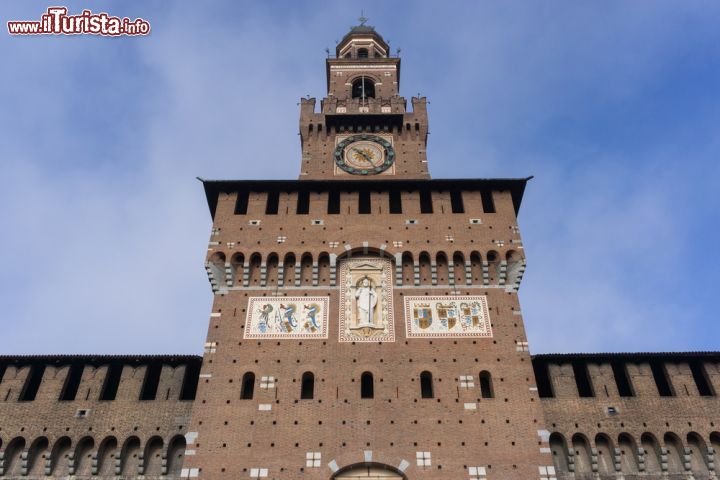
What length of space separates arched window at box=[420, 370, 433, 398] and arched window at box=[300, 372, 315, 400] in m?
3.28

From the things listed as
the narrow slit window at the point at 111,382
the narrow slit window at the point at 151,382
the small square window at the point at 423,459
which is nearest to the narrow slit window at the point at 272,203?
the narrow slit window at the point at 151,382

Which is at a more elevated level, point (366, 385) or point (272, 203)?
point (272, 203)

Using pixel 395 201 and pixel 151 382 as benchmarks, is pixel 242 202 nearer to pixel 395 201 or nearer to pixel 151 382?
pixel 395 201

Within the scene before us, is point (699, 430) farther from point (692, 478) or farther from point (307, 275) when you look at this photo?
point (307, 275)

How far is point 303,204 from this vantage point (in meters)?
24.1

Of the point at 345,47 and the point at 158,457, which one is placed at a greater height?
the point at 345,47

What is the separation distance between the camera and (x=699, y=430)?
65.1 ft

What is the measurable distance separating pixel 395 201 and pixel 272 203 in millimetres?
4542

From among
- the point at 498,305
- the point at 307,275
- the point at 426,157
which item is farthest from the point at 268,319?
the point at 426,157

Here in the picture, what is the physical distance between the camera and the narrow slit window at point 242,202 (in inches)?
939

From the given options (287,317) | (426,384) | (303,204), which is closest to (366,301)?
(287,317)

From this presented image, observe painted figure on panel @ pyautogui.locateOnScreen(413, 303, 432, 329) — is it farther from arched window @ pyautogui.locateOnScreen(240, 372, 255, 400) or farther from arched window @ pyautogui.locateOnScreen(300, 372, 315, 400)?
arched window @ pyautogui.locateOnScreen(240, 372, 255, 400)

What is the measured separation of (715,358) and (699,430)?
2.74m

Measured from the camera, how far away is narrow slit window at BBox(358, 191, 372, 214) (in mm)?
23891
